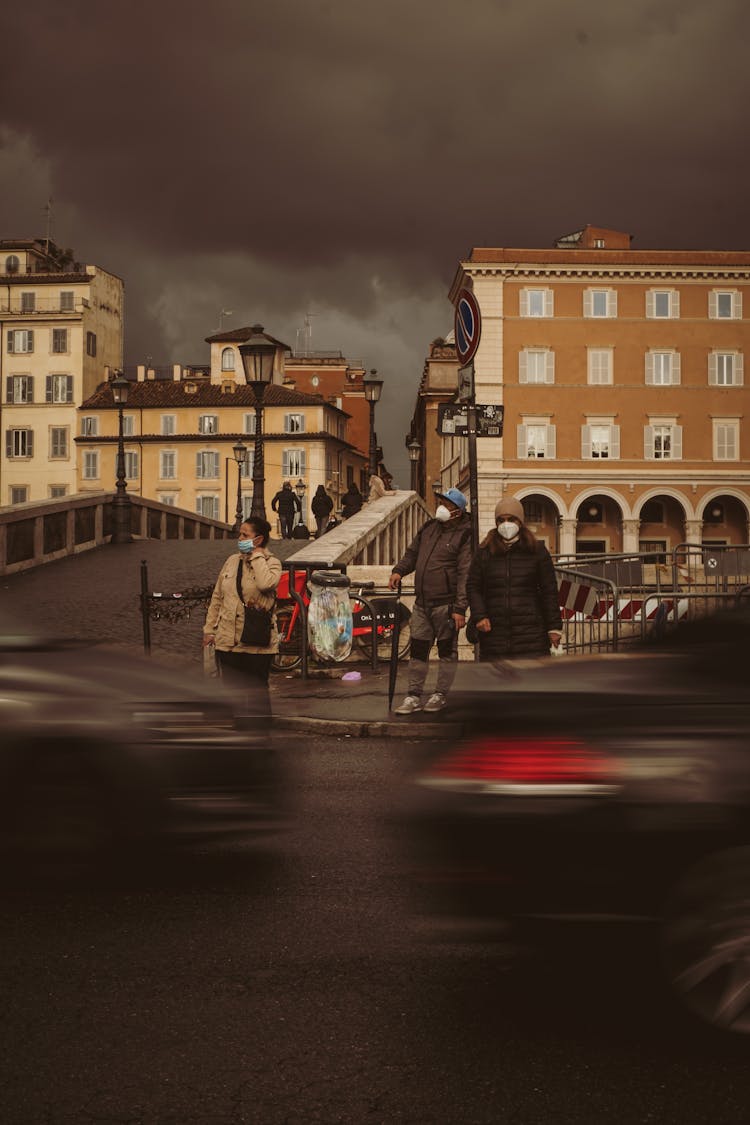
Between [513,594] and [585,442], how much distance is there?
5786 centimetres

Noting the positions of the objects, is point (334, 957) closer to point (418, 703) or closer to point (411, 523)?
point (418, 703)

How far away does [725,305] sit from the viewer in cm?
6581

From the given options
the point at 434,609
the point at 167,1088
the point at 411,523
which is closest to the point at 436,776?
the point at 167,1088

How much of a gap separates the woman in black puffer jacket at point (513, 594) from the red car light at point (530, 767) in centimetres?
452

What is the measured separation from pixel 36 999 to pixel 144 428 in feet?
281

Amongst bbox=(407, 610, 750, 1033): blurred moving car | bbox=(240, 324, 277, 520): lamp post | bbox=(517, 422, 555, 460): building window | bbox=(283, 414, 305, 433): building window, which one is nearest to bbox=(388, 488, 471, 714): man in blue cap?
bbox=(407, 610, 750, 1033): blurred moving car

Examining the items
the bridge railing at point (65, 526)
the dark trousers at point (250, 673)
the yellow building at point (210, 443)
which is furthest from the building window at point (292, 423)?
the dark trousers at point (250, 673)

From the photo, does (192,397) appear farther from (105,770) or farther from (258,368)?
(105,770)

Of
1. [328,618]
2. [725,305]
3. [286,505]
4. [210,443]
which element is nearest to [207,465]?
[210,443]

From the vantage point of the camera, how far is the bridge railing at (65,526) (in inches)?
966

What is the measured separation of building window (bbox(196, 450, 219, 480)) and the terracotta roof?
3.41 m

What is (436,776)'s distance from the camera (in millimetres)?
4195

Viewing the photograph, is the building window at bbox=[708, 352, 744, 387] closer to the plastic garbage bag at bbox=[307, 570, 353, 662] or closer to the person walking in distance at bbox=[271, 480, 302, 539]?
the person walking in distance at bbox=[271, 480, 302, 539]

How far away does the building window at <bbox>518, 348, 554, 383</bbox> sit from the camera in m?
64.9
